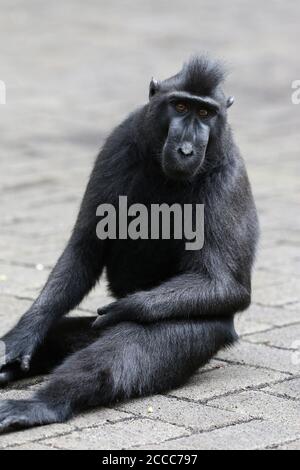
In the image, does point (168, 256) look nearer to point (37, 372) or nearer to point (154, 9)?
point (37, 372)

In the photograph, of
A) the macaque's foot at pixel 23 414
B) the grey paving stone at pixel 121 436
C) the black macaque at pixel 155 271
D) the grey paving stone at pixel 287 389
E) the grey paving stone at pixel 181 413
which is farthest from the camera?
the grey paving stone at pixel 287 389

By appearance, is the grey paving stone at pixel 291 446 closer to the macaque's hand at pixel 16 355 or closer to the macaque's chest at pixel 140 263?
the macaque's chest at pixel 140 263

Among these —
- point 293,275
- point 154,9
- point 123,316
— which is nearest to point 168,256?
point 123,316

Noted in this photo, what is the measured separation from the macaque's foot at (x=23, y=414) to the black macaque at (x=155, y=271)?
0.13 meters

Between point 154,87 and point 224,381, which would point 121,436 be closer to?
point 224,381

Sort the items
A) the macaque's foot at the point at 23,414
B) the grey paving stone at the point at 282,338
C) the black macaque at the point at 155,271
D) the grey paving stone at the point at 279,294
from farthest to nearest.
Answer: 1. the grey paving stone at the point at 279,294
2. the grey paving stone at the point at 282,338
3. the black macaque at the point at 155,271
4. the macaque's foot at the point at 23,414

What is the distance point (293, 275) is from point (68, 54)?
27.9 ft

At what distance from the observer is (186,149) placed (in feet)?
17.5

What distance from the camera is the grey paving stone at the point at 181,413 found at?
494 centimetres

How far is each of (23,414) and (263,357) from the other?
167 centimetres

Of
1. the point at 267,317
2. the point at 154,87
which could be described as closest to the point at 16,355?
the point at 154,87

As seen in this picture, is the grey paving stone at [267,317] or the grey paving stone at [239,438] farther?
the grey paving stone at [267,317]

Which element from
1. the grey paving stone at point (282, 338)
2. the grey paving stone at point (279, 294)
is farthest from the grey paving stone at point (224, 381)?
the grey paving stone at point (279, 294)
